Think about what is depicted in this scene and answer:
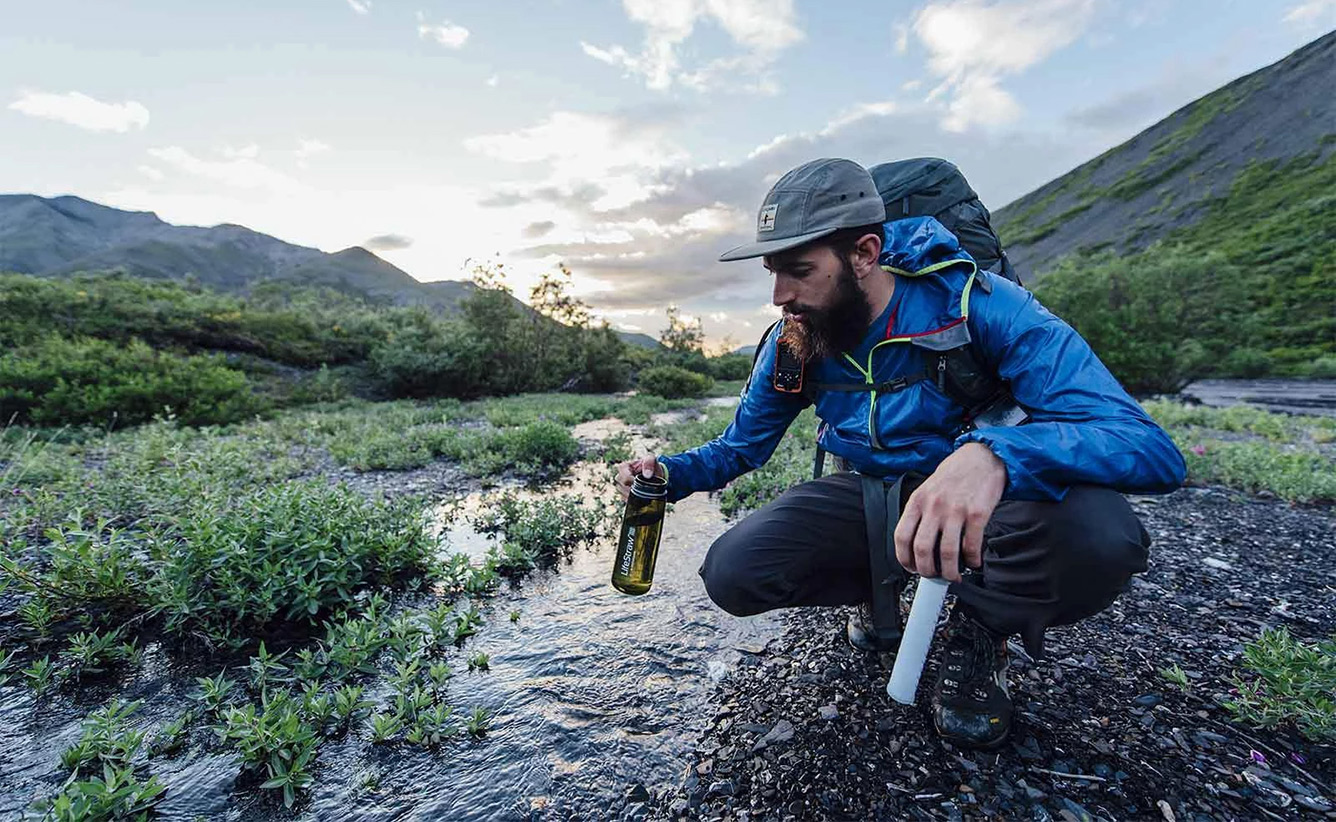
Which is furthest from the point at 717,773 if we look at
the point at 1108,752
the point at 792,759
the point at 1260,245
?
the point at 1260,245

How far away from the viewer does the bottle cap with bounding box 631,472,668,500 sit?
3051mm

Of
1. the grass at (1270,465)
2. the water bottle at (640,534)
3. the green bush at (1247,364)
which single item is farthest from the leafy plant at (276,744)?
the green bush at (1247,364)

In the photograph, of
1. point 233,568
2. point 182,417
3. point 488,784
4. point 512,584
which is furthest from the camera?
point 182,417

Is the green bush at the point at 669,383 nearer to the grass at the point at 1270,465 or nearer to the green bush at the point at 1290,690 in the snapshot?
the grass at the point at 1270,465

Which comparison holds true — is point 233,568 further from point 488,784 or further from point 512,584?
point 488,784

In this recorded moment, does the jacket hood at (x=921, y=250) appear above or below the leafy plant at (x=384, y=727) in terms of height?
above

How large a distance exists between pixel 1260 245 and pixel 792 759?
275 feet

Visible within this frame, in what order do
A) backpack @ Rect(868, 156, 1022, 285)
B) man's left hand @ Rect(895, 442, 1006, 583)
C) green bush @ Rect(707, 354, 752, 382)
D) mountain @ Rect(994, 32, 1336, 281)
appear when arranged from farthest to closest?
mountain @ Rect(994, 32, 1336, 281) < green bush @ Rect(707, 354, 752, 382) < backpack @ Rect(868, 156, 1022, 285) < man's left hand @ Rect(895, 442, 1006, 583)

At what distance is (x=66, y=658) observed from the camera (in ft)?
9.89

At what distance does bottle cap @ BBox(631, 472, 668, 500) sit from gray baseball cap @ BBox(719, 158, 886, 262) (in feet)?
4.44

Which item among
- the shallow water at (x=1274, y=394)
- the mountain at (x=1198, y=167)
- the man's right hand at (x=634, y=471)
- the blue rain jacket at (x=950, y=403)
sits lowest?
the man's right hand at (x=634, y=471)

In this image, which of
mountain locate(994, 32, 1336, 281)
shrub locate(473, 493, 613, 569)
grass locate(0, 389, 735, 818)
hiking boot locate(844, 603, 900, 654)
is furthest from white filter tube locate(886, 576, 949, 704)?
mountain locate(994, 32, 1336, 281)

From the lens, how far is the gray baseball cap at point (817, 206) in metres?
2.69

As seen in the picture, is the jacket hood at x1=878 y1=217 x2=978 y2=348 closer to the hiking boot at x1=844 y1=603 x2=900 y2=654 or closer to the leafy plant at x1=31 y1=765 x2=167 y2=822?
the hiking boot at x1=844 y1=603 x2=900 y2=654
